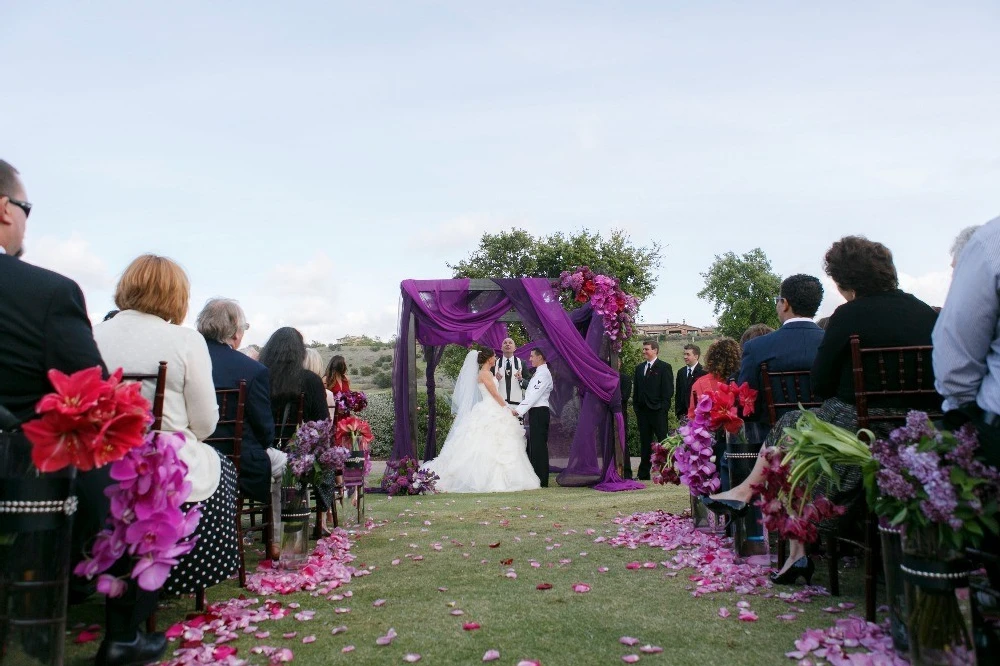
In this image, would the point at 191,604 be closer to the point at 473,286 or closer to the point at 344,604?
the point at 344,604

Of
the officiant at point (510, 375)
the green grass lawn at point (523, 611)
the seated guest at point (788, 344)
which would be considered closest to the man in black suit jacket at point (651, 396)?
the officiant at point (510, 375)

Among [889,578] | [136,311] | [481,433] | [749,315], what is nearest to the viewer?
[889,578]

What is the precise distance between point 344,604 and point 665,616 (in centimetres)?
150

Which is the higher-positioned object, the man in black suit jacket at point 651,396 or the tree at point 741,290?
the tree at point 741,290

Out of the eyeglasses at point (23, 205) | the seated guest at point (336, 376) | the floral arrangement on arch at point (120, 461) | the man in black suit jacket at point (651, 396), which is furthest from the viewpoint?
the man in black suit jacket at point (651, 396)

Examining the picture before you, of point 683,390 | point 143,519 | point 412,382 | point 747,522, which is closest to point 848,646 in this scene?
point 747,522

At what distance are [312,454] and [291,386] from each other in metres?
0.93

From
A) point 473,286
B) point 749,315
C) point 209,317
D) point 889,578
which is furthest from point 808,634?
point 749,315

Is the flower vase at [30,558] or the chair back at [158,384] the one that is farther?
Result: the chair back at [158,384]

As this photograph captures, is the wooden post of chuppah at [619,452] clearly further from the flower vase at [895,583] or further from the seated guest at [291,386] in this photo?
the flower vase at [895,583]

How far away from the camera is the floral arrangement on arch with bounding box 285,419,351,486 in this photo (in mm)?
4555

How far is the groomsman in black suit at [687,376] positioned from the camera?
10281 mm

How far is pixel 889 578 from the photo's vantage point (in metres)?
2.53

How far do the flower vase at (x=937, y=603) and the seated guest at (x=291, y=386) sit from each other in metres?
4.00
